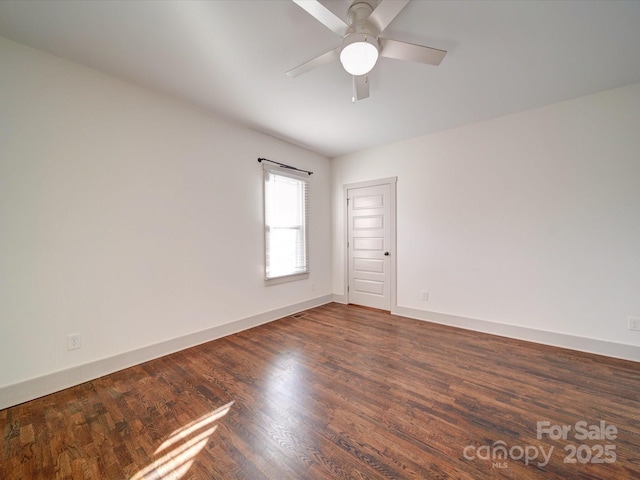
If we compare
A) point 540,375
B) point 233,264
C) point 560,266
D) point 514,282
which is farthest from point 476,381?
point 233,264

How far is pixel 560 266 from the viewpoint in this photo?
2.80 metres

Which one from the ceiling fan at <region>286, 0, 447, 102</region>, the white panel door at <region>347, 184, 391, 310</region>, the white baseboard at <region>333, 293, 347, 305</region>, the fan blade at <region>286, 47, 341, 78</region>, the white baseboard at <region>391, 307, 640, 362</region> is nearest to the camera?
the ceiling fan at <region>286, 0, 447, 102</region>

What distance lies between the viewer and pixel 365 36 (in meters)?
1.53

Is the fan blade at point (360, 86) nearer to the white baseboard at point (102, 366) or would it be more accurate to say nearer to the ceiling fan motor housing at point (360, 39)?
the ceiling fan motor housing at point (360, 39)

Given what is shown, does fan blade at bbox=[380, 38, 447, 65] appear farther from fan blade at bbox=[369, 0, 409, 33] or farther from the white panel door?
the white panel door

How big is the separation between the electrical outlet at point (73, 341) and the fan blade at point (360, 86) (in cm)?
310

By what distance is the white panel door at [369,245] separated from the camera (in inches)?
162

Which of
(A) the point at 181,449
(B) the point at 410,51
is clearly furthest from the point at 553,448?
(B) the point at 410,51

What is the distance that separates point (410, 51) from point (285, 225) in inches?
107

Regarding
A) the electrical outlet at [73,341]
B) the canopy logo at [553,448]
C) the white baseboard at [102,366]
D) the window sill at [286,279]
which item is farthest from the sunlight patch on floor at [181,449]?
the window sill at [286,279]

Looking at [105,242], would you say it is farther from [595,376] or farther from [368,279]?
[595,376]

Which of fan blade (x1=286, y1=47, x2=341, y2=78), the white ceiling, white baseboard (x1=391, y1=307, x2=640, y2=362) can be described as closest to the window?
the white ceiling

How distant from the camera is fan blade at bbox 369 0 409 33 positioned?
1.37 metres

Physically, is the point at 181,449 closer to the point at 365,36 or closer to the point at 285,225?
the point at 365,36
